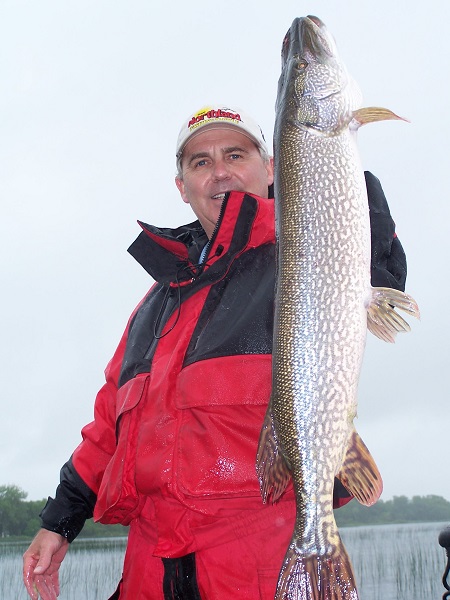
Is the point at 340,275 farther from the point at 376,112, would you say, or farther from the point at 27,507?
the point at 27,507

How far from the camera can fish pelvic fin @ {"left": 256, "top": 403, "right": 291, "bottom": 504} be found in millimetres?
2559

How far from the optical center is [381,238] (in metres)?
2.82

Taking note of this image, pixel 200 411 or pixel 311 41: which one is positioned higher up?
pixel 311 41

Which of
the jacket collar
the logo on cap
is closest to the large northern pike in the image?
the jacket collar

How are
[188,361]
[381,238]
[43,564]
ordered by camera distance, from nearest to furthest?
[381,238] → [188,361] → [43,564]

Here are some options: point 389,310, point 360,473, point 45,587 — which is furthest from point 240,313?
point 45,587

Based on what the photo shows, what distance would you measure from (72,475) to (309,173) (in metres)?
2.33

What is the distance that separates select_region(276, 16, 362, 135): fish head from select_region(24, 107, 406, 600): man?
366 mm

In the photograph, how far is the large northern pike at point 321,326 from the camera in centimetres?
246

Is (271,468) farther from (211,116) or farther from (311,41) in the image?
(211,116)

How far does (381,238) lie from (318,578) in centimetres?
140

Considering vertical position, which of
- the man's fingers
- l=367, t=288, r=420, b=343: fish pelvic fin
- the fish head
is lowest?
the man's fingers

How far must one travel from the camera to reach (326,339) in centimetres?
255

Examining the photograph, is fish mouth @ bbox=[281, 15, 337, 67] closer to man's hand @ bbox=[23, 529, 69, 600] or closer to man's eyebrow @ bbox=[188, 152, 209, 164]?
man's eyebrow @ bbox=[188, 152, 209, 164]
